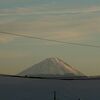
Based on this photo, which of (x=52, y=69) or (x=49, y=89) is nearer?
(x=49, y=89)

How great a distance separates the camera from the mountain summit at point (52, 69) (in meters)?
18.8

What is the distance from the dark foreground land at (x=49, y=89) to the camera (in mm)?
18203

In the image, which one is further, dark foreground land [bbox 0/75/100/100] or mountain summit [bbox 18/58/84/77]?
mountain summit [bbox 18/58/84/77]

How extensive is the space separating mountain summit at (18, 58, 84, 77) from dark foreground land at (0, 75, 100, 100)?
0.42m

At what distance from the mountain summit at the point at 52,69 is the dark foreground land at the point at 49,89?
0.42 meters

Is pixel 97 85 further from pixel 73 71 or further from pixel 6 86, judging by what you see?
pixel 6 86

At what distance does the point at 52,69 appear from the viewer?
1941 cm

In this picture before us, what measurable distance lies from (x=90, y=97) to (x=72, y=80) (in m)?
0.74

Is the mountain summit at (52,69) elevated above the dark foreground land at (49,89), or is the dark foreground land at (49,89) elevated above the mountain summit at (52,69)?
the mountain summit at (52,69)

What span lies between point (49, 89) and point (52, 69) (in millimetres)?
1193

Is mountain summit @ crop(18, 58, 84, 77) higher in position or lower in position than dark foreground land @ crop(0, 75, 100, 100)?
higher

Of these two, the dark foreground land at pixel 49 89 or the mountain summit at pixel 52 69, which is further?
the mountain summit at pixel 52 69

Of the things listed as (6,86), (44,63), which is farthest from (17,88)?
(44,63)

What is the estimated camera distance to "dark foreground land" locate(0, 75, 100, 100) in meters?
18.2
